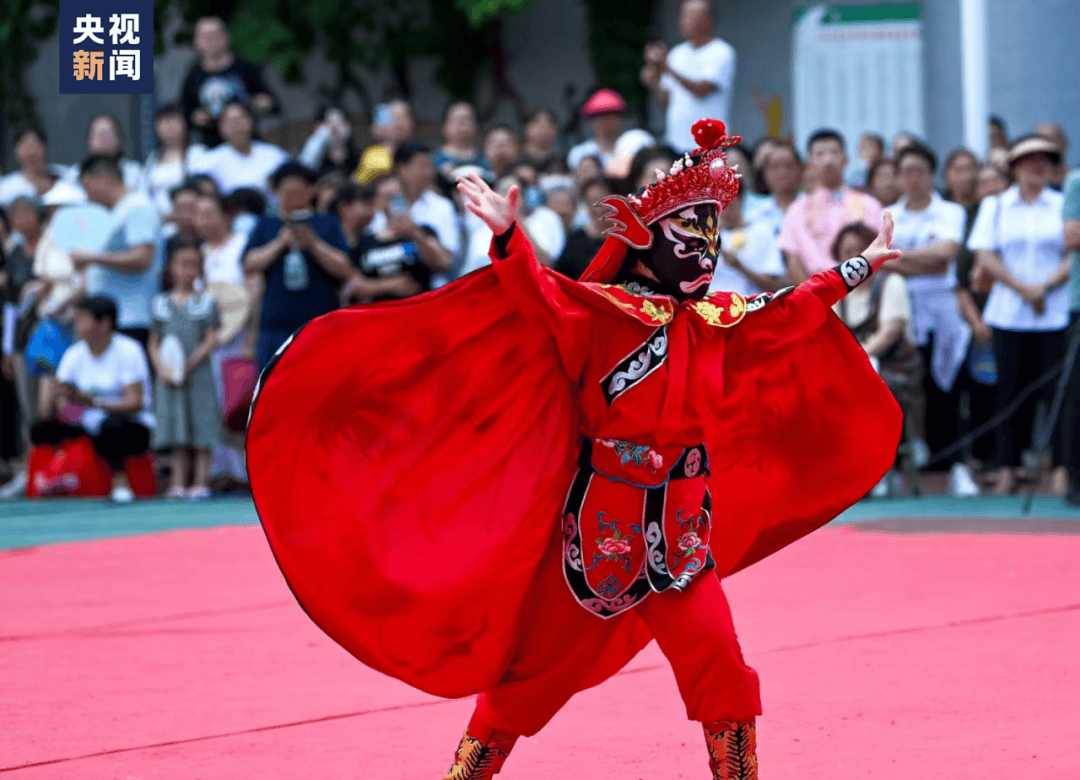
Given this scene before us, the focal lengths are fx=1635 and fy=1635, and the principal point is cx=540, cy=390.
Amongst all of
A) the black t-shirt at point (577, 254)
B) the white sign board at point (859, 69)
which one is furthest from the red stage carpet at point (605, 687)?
the white sign board at point (859, 69)

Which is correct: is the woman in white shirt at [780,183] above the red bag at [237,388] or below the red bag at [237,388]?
above

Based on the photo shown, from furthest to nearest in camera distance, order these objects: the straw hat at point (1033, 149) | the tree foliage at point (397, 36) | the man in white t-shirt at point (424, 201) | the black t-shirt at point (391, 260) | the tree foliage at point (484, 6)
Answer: the tree foliage at point (397, 36)
the tree foliage at point (484, 6)
the man in white t-shirt at point (424, 201)
the black t-shirt at point (391, 260)
the straw hat at point (1033, 149)

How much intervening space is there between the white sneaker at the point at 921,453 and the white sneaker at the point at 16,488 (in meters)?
6.22

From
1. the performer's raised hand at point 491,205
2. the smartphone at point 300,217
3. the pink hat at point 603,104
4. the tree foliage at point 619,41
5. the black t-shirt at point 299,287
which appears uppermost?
the tree foliage at point 619,41

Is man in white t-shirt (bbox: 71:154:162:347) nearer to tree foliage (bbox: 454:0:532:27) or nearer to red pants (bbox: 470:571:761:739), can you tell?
tree foliage (bbox: 454:0:532:27)

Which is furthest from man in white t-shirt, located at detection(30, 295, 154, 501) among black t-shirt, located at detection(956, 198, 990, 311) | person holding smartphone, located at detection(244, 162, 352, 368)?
A: black t-shirt, located at detection(956, 198, 990, 311)

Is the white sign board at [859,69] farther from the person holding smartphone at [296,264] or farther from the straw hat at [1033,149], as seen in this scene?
the person holding smartphone at [296,264]

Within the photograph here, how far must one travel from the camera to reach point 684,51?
36.4 ft

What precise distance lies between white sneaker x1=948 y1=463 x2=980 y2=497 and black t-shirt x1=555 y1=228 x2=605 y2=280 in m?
2.60

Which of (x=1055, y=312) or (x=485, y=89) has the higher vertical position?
(x=485, y=89)

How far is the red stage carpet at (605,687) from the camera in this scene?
14.1 ft

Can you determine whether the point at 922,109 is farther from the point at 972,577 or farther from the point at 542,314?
the point at 542,314

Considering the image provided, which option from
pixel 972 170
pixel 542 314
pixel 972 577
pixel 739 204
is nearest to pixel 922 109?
pixel 972 170

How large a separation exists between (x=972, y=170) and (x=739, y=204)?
1951 mm
